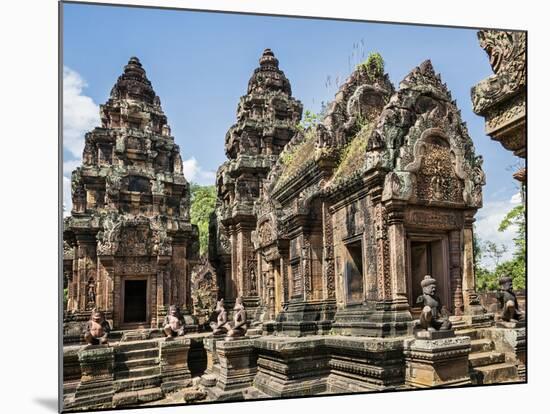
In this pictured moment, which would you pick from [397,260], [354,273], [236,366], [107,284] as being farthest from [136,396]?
[107,284]

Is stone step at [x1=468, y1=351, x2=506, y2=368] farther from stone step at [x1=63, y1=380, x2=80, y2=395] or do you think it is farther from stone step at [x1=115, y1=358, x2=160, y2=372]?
stone step at [x1=115, y1=358, x2=160, y2=372]

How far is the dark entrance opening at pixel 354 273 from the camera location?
7.56 m

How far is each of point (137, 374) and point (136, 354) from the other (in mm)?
834

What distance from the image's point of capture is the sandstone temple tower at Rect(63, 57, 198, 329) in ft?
42.2

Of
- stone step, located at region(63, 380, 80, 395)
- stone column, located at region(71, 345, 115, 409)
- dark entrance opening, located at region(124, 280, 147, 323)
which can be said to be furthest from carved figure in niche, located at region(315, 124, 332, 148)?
dark entrance opening, located at region(124, 280, 147, 323)

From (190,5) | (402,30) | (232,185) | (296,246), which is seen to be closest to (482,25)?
(402,30)

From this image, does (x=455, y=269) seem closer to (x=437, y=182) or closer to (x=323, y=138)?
(x=437, y=182)

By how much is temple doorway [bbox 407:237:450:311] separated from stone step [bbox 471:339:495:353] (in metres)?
0.61

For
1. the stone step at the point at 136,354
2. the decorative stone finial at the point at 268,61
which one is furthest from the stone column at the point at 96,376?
the decorative stone finial at the point at 268,61

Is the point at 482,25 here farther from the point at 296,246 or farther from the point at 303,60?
the point at 296,246

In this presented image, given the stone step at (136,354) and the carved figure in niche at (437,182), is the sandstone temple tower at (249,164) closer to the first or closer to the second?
the stone step at (136,354)

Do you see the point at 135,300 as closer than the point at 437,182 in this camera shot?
No

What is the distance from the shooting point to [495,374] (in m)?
6.56

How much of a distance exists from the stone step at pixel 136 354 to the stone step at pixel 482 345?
5592mm
